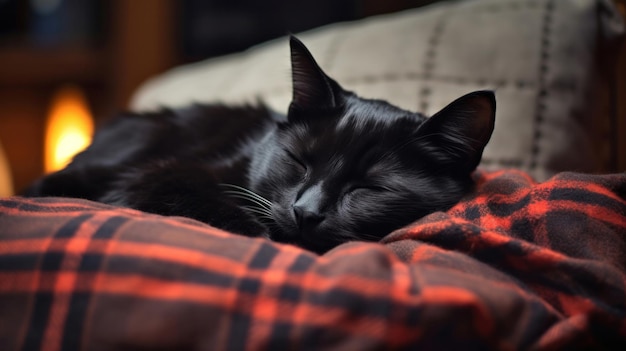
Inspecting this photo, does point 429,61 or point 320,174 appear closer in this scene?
point 320,174

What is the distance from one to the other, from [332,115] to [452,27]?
1.71 feet

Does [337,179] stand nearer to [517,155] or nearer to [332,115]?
[332,115]

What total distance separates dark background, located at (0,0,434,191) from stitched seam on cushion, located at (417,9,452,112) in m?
1.58

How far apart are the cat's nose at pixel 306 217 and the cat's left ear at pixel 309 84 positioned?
23cm

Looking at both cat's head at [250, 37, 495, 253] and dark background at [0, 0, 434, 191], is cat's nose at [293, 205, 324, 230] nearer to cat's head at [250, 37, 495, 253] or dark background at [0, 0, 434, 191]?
cat's head at [250, 37, 495, 253]

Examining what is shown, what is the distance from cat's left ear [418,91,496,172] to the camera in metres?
0.84

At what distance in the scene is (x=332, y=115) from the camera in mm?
988

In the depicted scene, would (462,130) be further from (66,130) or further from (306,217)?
(66,130)

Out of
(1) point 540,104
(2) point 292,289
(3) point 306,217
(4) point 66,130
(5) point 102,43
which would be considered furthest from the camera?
(5) point 102,43

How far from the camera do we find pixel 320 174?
903mm

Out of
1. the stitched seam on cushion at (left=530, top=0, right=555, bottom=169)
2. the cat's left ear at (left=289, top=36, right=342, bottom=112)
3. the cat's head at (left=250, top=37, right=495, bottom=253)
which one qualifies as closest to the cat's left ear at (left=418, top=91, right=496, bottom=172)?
the cat's head at (left=250, top=37, right=495, bottom=253)

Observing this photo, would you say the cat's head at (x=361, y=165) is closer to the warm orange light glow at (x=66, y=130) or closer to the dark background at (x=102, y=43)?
the warm orange light glow at (x=66, y=130)

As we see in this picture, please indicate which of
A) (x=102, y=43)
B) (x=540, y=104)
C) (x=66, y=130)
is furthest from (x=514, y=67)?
(x=102, y=43)

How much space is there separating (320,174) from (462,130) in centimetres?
23
